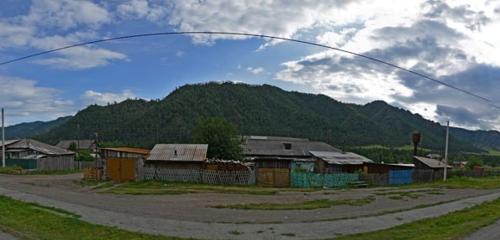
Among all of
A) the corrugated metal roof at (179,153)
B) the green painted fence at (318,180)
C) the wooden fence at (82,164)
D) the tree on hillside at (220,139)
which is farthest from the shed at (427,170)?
the wooden fence at (82,164)

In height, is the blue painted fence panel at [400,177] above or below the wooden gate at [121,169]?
below

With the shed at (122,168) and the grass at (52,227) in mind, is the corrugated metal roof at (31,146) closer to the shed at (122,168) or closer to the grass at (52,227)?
the shed at (122,168)

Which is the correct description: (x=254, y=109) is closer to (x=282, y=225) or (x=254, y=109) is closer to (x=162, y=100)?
(x=162, y=100)

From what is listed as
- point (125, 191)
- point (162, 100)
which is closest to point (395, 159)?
point (162, 100)

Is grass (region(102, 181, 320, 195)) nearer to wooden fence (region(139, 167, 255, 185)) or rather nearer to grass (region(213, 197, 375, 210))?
wooden fence (region(139, 167, 255, 185))

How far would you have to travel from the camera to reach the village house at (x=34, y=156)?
60.5 m

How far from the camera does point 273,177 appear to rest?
44812 mm

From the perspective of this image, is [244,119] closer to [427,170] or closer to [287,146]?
[287,146]

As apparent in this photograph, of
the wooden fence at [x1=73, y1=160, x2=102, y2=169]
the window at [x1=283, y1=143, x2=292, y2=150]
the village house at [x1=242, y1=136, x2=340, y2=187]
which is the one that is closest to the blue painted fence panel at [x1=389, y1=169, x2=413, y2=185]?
the village house at [x1=242, y1=136, x2=340, y2=187]

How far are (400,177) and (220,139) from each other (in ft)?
76.7

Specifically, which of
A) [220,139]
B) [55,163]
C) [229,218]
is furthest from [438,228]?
[55,163]

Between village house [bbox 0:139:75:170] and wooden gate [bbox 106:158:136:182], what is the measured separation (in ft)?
66.7

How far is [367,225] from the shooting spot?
59.7 ft

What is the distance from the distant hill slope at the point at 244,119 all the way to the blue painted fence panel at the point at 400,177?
57.3 m
